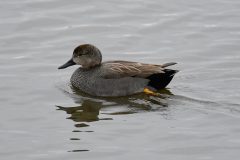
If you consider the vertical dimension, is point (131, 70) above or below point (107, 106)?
above

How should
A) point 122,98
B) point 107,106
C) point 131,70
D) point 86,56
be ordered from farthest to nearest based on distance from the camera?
point 86,56 < point 131,70 < point 122,98 < point 107,106

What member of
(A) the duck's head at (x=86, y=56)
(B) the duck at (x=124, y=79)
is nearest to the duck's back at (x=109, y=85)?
(B) the duck at (x=124, y=79)

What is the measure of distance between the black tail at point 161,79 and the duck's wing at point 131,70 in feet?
0.26

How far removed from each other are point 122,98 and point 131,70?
521 mm

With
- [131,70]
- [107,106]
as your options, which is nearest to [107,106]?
[107,106]

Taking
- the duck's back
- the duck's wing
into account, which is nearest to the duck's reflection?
the duck's back

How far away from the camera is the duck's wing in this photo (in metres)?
13.1

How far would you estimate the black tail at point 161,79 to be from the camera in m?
13.0

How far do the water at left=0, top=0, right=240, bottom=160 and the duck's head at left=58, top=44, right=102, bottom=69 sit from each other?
0.47 metres

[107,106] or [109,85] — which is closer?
[107,106]

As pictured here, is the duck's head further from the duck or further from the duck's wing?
the duck's wing

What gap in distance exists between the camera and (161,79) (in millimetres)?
13070

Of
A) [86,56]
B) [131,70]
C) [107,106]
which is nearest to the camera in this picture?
[107,106]

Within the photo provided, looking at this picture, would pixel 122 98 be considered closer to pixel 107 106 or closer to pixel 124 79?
pixel 124 79
